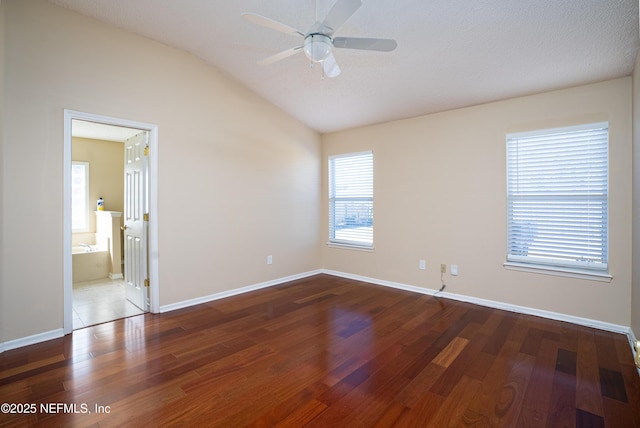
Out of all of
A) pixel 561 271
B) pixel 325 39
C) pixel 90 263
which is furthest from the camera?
pixel 90 263

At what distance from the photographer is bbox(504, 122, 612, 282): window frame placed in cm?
308

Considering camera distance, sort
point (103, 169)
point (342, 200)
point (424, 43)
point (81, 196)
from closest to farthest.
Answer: point (424, 43) → point (342, 200) → point (81, 196) → point (103, 169)

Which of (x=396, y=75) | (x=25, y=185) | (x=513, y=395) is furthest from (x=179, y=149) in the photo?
(x=513, y=395)

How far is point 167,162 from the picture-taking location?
11.8 ft

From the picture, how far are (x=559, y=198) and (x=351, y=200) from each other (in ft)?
9.16

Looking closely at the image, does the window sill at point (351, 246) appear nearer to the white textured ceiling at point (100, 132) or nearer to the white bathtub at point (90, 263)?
the white textured ceiling at point (100, 132)

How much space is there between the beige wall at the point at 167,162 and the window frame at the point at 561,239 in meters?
2.97

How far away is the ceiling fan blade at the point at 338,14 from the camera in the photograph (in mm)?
1836

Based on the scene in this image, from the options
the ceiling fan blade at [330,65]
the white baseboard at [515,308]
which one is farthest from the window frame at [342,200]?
the ceiling fan blade at [330,65]

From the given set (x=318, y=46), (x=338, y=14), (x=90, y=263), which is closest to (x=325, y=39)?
(x=318, y=46)

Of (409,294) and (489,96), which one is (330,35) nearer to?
(489,96)

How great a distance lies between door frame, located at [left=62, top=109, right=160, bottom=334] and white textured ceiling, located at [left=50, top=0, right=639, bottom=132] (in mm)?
964

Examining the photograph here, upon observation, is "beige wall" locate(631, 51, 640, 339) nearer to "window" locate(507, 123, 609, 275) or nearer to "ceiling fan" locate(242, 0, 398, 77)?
"window" locate(507, 123, 609, 275)

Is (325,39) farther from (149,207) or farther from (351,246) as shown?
(351,246)
